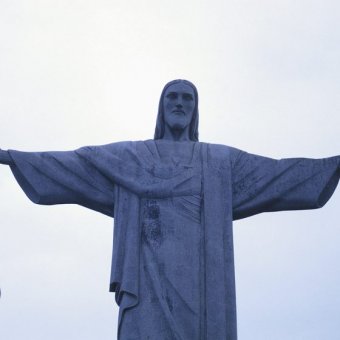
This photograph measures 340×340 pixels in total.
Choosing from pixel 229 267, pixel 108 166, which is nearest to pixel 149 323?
pixel 229 267

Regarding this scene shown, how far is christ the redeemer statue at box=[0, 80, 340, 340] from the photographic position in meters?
14.6

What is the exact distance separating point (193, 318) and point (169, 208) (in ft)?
5.82

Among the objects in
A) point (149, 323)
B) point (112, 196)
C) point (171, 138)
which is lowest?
point (149, 323)

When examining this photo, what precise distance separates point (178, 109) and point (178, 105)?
0.07m

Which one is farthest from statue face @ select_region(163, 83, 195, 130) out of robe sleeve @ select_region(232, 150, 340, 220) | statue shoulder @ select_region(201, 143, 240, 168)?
robe sleeve @ select_region(232, 150, 340, 220)

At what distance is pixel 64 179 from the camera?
15.8m

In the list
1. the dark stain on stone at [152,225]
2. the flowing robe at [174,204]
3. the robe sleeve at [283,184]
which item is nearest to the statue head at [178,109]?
the flowing robe at [174,204]

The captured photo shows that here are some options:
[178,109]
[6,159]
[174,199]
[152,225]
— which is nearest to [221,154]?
[178,109]

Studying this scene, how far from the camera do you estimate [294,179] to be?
15820 millimetres

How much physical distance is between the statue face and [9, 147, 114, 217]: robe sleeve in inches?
54.1

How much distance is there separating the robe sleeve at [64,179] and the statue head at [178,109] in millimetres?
1292

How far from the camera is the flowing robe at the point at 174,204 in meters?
14.6

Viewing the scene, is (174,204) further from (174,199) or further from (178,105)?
(178,105)

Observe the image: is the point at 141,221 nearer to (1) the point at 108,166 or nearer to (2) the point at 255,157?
(1) the point at 108,166
